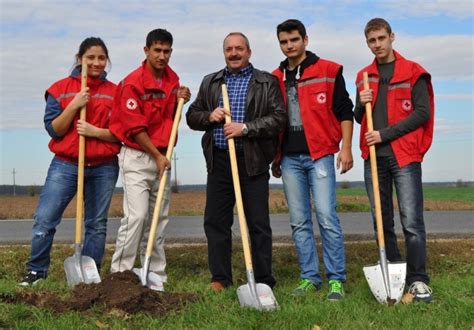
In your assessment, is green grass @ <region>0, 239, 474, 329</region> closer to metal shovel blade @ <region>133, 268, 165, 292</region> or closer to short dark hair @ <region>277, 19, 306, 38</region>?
metal shovel blade @ <region>133, 268, 165, 292</region>

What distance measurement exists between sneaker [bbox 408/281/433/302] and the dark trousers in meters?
1.19

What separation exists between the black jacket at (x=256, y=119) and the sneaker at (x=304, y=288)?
40.7 inches

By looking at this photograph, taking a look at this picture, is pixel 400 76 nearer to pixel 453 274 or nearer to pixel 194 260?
pixel 453 274

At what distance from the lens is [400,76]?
4.95 meters

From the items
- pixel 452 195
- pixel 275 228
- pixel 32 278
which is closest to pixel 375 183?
pixel 32 278

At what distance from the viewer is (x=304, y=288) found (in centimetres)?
507

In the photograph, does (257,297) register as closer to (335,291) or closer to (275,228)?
(335,291)

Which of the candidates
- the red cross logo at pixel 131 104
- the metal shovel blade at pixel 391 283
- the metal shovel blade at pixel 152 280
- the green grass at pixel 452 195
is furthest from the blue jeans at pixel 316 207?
the green grass at pixel 452 195

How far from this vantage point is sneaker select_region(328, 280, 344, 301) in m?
4.83

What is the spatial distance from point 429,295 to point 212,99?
2.48 meters

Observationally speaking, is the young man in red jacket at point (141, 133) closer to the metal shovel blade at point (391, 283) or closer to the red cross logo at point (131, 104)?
the red cross logo at point (131, 104)

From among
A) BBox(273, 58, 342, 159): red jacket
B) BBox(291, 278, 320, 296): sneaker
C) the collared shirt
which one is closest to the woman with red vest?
the collared shirt

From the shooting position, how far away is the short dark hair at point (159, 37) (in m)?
5.15

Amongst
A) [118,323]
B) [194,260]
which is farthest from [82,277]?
[194,260]
